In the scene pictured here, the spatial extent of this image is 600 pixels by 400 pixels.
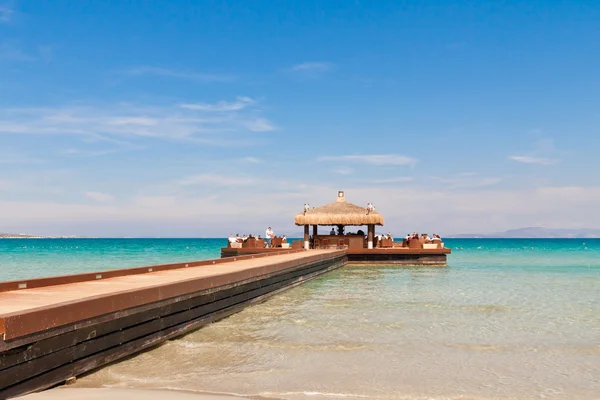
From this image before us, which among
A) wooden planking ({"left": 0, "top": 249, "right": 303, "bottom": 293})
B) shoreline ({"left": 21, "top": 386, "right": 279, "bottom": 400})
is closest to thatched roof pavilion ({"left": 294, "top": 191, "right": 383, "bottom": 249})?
wooden planking ({"left": 0, "top": 249, "right": 303, "bottom": 293})

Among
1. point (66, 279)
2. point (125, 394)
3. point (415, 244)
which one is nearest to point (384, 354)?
point (125, 394)

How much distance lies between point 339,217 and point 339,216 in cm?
7

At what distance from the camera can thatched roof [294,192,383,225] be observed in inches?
1454

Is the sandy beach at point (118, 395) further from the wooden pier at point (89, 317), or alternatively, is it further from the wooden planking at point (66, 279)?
the wooden planking at point (66, 279)

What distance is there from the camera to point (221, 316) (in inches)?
504

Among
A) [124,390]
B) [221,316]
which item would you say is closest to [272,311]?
[221,316]

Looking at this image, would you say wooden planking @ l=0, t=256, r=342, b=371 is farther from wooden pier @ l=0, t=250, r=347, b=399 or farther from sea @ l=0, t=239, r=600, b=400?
sea @ l=0, t=239, r=600, b=400

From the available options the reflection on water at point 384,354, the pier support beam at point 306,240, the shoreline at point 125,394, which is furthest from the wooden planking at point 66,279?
the pier support beam at point 306,240

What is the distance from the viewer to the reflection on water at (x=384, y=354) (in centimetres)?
733

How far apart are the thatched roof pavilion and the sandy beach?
1187 inches

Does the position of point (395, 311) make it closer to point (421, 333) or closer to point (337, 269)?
point (421, 333)

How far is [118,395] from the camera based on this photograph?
21.6 feet

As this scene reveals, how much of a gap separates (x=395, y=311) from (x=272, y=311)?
313 cm

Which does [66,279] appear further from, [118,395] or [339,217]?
[339,217]
